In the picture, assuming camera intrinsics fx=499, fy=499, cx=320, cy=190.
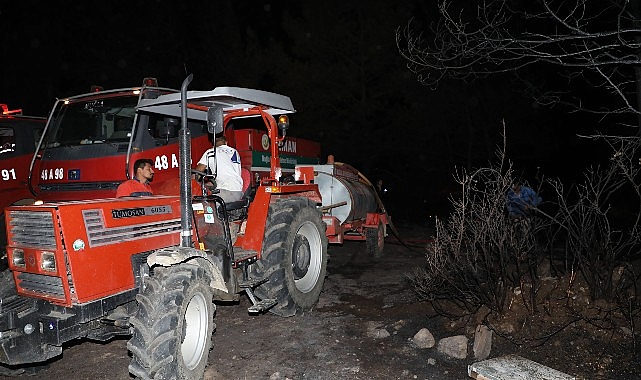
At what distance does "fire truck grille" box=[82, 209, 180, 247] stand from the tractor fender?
282mm

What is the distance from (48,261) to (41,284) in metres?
0.22

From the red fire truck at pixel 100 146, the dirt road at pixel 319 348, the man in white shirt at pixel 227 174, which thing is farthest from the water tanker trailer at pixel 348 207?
the red fire truck at pixel 100 146

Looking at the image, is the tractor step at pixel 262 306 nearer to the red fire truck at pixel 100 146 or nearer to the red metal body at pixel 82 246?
the red metal body at pixel 82 246

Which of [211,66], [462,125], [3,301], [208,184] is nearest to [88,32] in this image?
[211,66]

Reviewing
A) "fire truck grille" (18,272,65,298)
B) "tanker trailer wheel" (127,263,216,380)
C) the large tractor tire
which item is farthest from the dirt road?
"fire truck grille" (18,272,65,298)

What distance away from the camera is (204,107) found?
5977 mm

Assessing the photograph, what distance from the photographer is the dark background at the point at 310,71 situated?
20.3 metres

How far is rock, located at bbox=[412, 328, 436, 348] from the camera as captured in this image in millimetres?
5426

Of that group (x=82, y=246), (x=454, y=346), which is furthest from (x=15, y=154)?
(x=454, y=346)

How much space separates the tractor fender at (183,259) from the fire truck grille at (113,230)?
28cm

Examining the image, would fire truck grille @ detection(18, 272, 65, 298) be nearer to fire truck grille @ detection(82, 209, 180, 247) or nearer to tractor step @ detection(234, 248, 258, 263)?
fire truck grille @ detection(82, 209, 180, 247)

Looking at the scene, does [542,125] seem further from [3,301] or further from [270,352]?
[3,301]

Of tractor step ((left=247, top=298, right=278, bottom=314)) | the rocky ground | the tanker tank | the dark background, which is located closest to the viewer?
the rocky ground

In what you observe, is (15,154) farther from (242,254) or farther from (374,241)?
(374,241)
